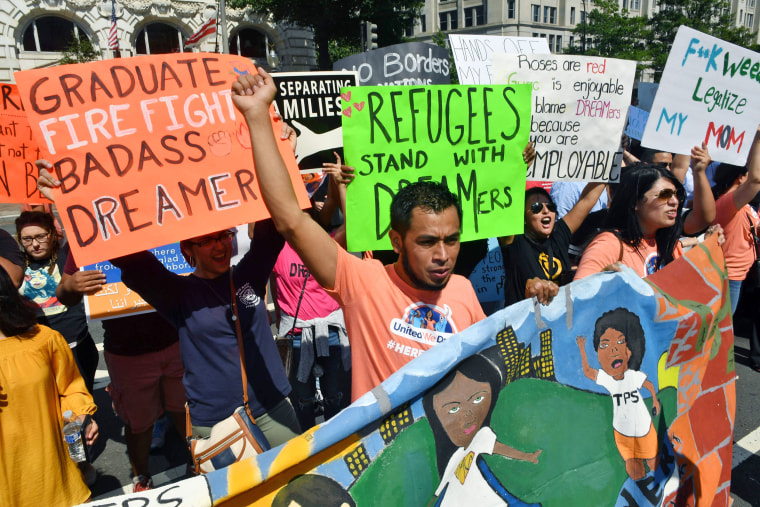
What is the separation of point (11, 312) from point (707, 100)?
4.29m

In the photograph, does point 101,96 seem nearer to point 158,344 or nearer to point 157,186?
point 157,186

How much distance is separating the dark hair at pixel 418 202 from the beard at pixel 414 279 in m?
0.09

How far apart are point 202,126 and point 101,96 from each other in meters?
0.39

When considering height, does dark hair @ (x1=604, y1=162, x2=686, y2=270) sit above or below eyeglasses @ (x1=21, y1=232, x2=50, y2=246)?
above

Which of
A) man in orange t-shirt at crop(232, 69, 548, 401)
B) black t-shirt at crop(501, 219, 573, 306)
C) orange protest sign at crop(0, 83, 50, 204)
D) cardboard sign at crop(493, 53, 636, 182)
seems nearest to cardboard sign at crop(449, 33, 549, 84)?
cardboard sign at crop(493, 53, 636, 182)

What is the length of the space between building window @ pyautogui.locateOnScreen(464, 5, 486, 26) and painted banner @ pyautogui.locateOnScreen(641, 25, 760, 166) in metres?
59.6

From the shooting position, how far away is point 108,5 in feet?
98.0

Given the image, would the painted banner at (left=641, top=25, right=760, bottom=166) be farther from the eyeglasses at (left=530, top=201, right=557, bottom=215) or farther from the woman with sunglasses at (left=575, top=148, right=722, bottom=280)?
the eyeglasses at (left=530, top=201, right=557, bottom=215)

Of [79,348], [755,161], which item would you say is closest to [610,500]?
[755,161]

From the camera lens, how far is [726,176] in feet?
15.1

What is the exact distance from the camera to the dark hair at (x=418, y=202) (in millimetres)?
1994

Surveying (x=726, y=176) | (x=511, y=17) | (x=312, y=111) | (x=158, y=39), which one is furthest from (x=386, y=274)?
(x=511, y=17)

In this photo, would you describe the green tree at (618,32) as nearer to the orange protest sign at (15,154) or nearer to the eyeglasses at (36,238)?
the eyeglasses at (36,238)

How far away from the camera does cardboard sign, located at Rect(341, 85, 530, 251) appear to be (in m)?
2.47
